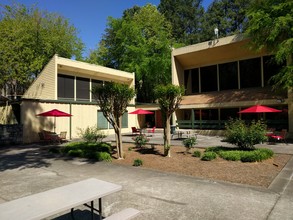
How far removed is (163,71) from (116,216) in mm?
30387

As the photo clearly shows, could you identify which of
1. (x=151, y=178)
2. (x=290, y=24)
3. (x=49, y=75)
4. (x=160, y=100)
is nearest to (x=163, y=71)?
(x=49, y=75)

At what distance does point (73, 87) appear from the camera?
23.9 metres

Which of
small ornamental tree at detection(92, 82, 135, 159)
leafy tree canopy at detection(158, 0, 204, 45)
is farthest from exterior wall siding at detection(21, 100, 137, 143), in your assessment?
leafy tree canopy at detection(158, 0, 204, 45)

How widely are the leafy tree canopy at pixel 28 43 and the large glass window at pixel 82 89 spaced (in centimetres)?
697

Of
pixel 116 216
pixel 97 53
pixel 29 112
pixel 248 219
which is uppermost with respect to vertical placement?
pixel 97 53

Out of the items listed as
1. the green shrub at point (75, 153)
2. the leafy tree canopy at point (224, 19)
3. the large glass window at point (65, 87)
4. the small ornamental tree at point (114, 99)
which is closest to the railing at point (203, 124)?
the large glass window at point (65, 87)

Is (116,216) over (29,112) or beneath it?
beneath

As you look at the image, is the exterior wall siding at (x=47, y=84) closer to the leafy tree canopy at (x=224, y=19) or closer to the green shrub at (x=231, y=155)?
the green shrub at (x=231, y=155)

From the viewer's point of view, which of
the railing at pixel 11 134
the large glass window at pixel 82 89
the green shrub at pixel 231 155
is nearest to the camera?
the green shrub at pixel 231 155

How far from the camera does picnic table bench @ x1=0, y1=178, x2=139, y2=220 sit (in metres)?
3.16

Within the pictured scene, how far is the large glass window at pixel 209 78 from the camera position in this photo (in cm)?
2516

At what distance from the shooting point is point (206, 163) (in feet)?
31.8

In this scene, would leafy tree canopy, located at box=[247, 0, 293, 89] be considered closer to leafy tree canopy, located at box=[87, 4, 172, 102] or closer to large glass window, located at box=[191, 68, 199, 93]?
large glass window, located at box=[191, 68, 199, 93]

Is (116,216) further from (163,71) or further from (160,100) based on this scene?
(163,71)
